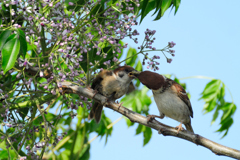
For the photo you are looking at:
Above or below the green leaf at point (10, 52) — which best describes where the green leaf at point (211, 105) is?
below

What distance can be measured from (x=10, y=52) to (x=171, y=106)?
1.47 metres

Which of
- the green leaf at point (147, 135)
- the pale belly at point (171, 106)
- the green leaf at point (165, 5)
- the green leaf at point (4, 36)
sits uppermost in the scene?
the green leaf at point (165, 5)

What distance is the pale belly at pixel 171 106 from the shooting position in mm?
2953

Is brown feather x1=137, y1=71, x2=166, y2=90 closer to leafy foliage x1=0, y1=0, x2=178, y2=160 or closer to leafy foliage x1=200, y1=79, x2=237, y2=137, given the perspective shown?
leafy foliage x1=0, y1=0, x2=178, y2=160

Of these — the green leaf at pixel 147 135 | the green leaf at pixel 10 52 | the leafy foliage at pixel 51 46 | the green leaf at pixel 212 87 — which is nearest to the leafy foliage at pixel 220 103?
the green leaf at pixel 212 87

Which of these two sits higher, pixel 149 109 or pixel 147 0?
pixel 147 0

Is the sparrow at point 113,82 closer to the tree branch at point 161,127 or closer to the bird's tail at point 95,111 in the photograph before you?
the bird's tail at point 95,111

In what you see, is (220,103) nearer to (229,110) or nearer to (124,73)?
(229,110)

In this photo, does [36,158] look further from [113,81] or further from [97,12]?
[97,12]

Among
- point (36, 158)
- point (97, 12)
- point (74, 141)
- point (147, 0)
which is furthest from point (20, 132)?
Answer: point (74, 141)

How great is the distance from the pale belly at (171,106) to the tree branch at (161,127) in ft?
1.71

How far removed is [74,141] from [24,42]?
2595 mm

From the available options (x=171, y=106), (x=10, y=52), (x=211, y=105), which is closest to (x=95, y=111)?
(x=171, y=106)

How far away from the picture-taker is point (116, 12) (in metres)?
2.61
